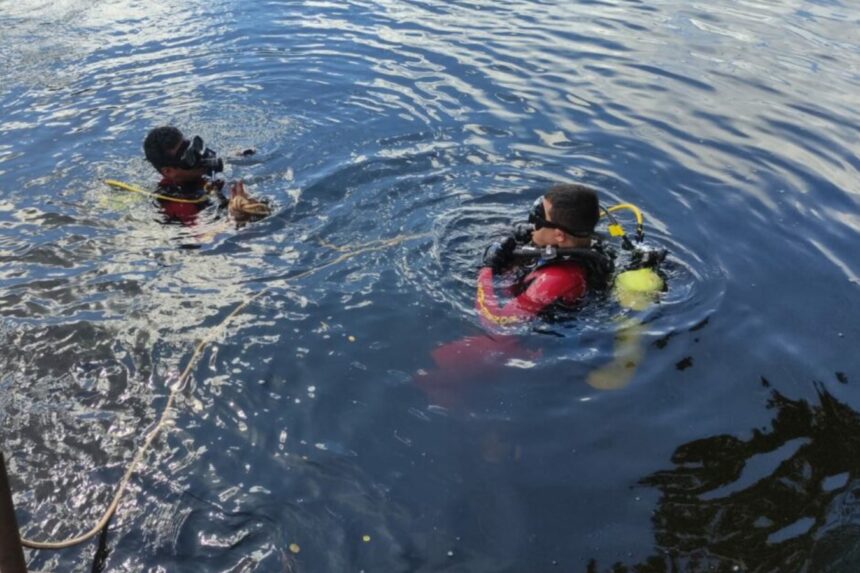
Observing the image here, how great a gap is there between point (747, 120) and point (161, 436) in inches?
277

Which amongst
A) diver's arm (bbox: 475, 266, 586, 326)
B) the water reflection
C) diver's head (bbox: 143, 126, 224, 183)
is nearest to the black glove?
diver's arm (bbox: 475, 266, 586, 326)

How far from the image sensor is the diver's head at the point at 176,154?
19.7 ft

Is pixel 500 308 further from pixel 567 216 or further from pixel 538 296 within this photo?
pixel 567 216

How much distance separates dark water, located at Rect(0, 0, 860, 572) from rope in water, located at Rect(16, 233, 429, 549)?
2.6 inches

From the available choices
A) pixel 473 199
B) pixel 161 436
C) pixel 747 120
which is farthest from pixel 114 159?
pixel 747 120

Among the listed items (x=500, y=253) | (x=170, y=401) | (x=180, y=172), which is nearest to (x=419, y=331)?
(x=500, y=253)

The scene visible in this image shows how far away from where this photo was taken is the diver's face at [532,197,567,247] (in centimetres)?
468

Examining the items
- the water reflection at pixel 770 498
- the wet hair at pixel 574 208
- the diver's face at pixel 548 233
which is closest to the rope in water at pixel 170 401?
the diver's face at pixel 548 233

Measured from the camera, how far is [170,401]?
409 cm

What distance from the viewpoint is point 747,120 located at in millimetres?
8109

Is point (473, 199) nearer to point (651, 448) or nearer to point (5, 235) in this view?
point (651, 448)

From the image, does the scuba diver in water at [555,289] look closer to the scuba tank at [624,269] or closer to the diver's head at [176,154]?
the scuba tank at [624,269]

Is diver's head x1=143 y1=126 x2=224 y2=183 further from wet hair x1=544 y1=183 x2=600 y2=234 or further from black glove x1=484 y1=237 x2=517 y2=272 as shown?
wet hair x1=544 y1=183 x2=600 y2=234

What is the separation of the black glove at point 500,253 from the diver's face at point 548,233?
187 millimetres
